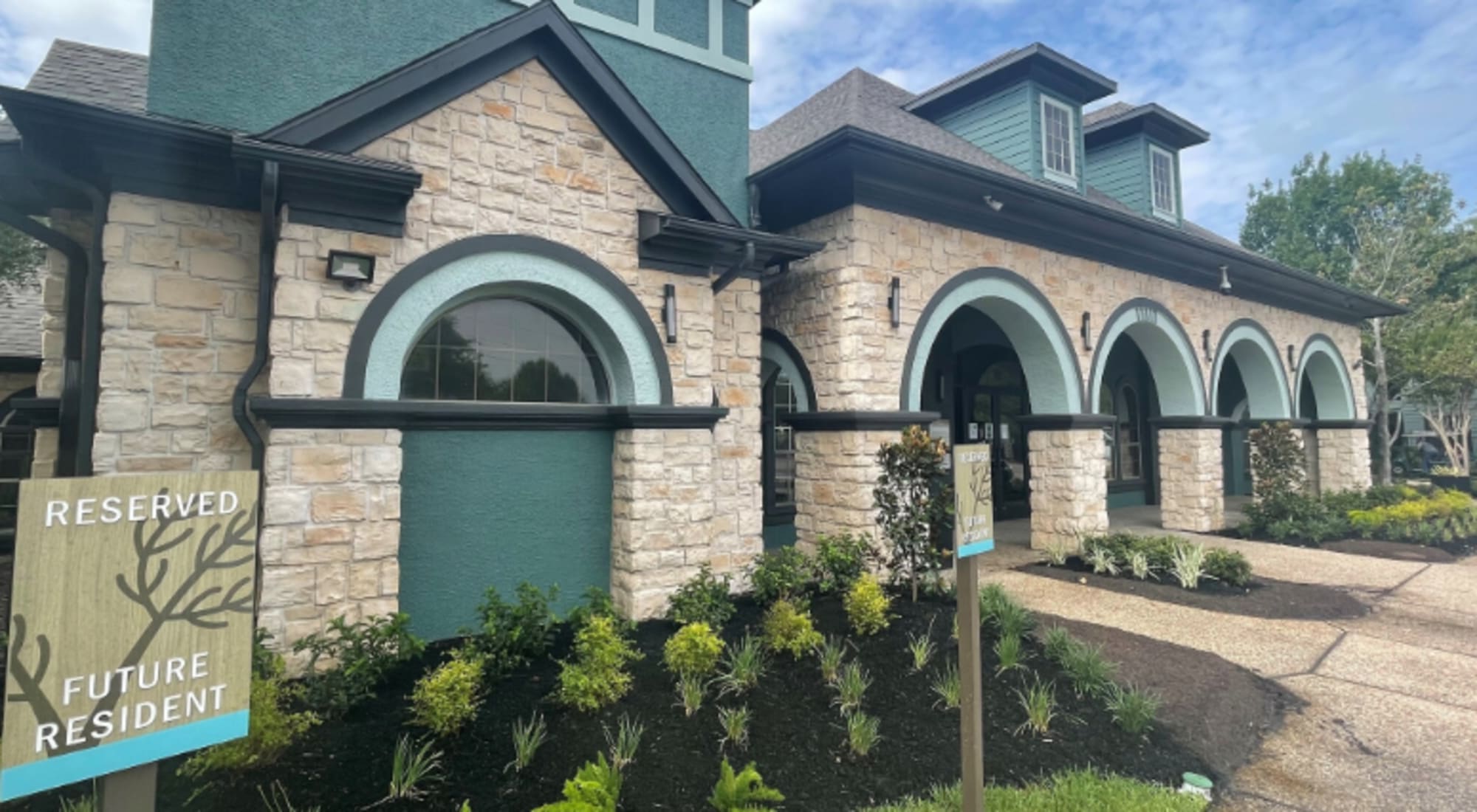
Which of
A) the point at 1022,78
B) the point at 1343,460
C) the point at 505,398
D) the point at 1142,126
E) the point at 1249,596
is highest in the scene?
the point at 1142,126

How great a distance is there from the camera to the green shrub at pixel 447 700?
372cm

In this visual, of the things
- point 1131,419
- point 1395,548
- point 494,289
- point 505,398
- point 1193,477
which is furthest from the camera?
point 1131,419

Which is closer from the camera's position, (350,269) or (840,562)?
(350,269)

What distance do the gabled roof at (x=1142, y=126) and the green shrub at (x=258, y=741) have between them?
1340cm

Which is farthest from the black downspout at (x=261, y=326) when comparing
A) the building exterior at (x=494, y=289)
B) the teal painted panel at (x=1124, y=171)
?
the teal painted panel at (x=1124, y=171)

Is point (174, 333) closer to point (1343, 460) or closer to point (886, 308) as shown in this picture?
point (886, 308)

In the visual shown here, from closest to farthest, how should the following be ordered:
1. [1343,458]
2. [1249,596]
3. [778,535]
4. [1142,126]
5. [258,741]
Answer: [258,741] → [1249,596] → [778,535] → [1142,126] → [1343,458]

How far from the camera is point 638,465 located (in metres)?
5.96

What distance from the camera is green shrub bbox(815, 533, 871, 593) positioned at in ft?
22.3

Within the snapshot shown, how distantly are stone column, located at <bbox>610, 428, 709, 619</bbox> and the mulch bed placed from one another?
91 cm

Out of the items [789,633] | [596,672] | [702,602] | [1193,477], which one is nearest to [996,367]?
[1193,477]

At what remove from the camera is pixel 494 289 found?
5672mm

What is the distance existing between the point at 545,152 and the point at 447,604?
3.76 metres

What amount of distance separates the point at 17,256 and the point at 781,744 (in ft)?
40.0
